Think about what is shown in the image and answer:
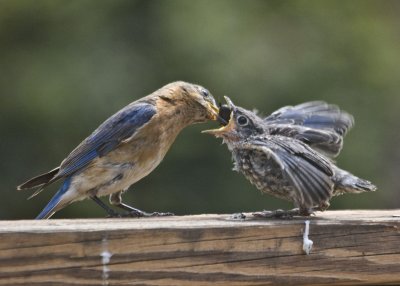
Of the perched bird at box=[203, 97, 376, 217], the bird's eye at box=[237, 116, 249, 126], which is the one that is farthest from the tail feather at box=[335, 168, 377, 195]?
the bird's eye at box=[237, 116, 249, 126]

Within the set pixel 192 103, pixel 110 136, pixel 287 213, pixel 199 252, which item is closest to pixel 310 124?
pixel 192 103

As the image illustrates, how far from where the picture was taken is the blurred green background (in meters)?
9.93

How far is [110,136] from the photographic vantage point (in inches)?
231

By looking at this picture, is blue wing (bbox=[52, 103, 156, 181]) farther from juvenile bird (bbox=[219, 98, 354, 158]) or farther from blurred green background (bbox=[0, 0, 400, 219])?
blurred green background (bbox=[0, 0, 400, 219])

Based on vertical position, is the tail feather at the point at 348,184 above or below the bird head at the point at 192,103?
below

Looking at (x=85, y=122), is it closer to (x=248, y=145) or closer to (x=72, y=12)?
(x=72, y=12)

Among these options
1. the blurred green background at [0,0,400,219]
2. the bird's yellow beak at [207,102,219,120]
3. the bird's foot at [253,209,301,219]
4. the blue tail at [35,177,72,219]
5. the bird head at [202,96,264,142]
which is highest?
the blurred green background at [0,0,400,219]

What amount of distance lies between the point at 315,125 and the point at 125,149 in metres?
1.13

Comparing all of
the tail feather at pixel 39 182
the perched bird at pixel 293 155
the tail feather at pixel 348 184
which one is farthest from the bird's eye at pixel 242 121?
the tail feather at pixel 39 182

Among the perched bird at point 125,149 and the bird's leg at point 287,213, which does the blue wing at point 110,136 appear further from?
A: the bird's leg at point 287,213

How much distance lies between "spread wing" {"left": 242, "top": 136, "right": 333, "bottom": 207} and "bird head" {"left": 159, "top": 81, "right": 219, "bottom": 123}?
120cm

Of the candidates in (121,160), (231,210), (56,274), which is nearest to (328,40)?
(231,210)

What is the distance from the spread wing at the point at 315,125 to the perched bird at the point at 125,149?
19.2 inches

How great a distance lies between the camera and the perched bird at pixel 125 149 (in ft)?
18.9
